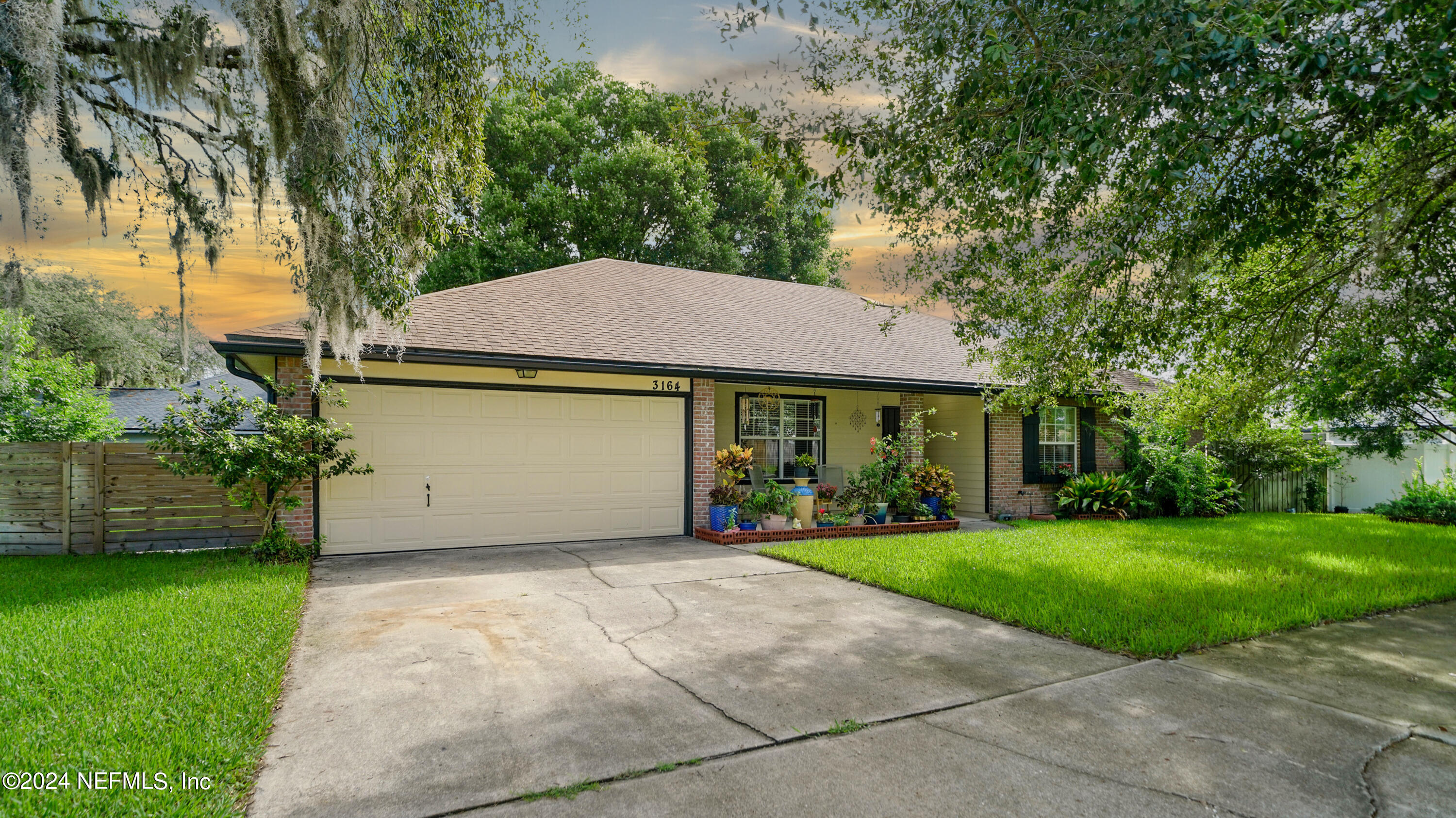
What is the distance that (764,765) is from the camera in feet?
11.4

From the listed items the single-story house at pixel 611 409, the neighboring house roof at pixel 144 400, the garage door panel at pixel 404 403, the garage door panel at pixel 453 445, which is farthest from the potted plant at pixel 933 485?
the neighboring house roof at pixel 144 400

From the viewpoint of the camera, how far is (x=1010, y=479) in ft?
47.0

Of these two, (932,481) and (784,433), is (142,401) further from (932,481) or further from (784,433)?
(932,481)

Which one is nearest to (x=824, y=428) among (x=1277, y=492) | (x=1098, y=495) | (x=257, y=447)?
(x=1098, y=495)

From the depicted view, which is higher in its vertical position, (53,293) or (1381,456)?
(53,293)

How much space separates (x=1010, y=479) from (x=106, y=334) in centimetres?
3146

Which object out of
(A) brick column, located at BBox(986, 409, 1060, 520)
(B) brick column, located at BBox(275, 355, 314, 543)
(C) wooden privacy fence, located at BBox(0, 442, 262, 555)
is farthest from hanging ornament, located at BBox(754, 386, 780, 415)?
(C) wooden privacy fence, located at BBox(0, 442, 262, 555)

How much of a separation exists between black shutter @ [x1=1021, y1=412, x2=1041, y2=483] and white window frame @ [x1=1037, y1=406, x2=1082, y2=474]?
0.07m

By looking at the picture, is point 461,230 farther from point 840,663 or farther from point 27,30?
point 840,663

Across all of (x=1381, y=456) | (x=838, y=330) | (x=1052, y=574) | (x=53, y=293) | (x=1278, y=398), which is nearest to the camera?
(x=1052, y=574)

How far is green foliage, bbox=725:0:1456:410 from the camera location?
4312mm

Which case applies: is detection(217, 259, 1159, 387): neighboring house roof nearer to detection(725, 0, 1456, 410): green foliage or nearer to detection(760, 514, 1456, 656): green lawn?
detection(725, 0, 1456, 410): green foliage

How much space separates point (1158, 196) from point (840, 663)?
15.0ft

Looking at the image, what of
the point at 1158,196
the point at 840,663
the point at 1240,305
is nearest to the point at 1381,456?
the point at 1240,305
